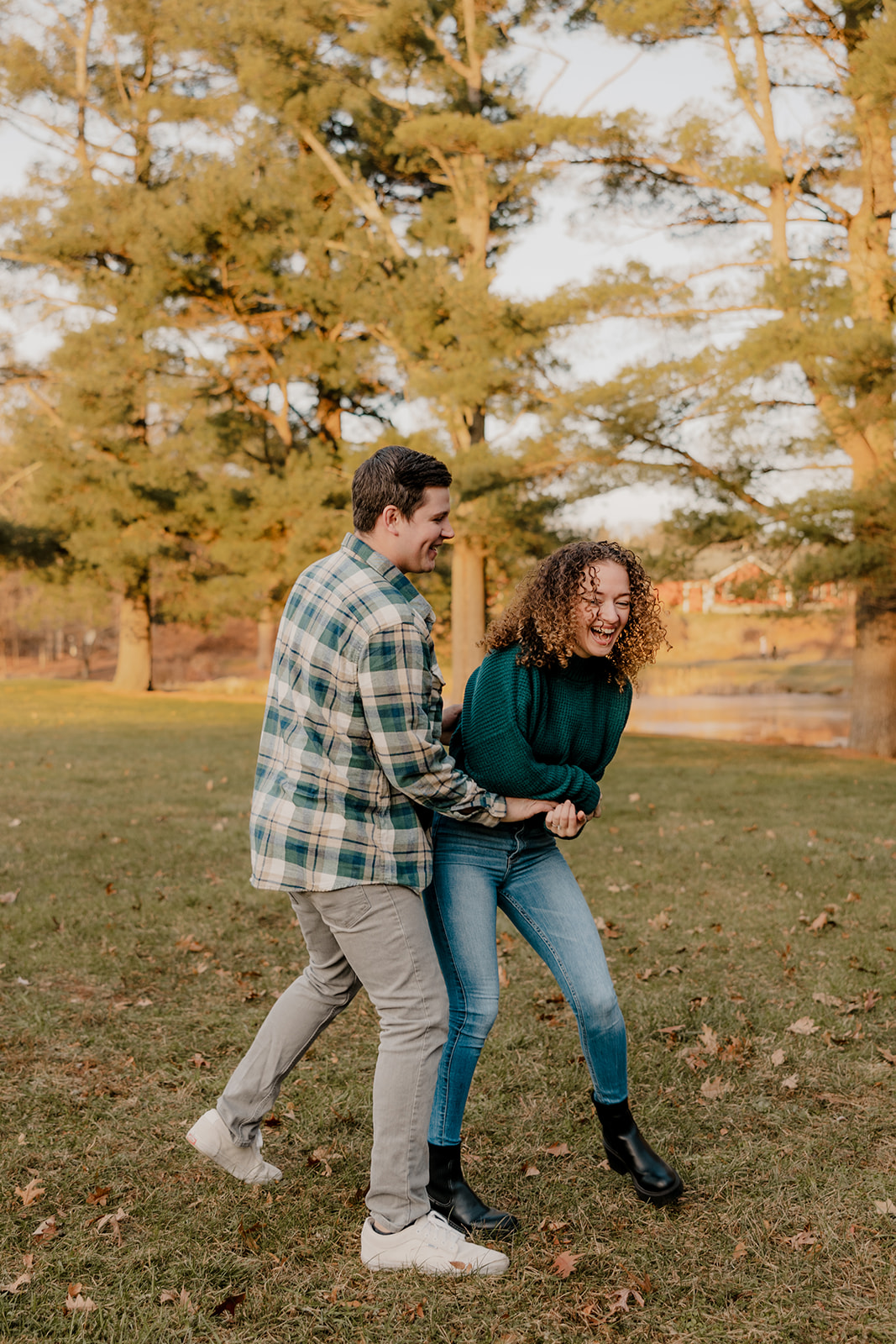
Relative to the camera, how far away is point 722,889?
24.6ft

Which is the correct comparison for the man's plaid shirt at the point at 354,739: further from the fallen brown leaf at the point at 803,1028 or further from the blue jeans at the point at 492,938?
the fallen brown leaf at the point at 803,1028

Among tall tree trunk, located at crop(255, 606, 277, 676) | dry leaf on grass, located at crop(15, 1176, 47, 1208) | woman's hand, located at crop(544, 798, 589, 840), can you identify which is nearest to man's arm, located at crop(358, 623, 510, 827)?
woman's hand, located at crop(544, 798, 589, 840)

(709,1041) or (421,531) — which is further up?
(421,531)

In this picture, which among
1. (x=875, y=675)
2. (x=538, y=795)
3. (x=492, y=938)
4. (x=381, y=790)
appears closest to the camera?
Result: (x=381, y=790)

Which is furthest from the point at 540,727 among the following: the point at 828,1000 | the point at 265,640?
the point at 265,640

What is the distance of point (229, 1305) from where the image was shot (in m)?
2.92

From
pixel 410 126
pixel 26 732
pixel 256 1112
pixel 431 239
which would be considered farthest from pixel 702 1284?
pixel 431 239

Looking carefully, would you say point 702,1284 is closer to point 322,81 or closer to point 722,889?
point 722,889

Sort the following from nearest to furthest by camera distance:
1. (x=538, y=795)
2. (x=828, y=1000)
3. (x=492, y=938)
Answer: (x=538, y=795), (x=492, y=938), (x=828, y=1000)

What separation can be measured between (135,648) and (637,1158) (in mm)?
27590

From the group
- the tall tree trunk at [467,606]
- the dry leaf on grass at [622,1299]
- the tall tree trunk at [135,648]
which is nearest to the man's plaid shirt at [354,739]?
the dry leaf on grass at [622,1299]

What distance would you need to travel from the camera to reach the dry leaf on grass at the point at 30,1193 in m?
3.37

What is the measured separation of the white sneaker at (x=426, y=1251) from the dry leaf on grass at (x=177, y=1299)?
18.8 inches

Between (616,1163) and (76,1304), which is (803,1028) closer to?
(616,1163)
